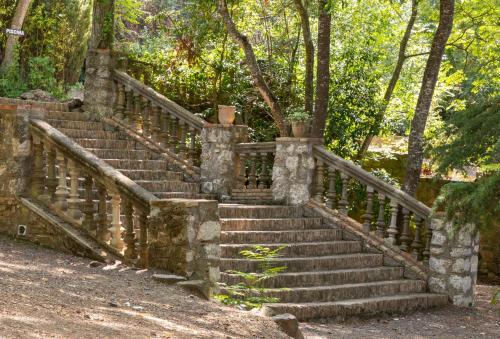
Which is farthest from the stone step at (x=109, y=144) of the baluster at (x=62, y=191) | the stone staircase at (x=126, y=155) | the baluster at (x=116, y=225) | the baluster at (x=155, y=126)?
the baluster at (x=116, y=225)

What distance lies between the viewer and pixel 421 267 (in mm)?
11602

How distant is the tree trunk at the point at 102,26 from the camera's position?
46.6 ft

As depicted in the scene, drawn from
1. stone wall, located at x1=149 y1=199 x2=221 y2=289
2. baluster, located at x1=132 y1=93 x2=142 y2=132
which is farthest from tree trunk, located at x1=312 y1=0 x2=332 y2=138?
stone wall, located at x1=149 y1=199 x2=221 y2=289

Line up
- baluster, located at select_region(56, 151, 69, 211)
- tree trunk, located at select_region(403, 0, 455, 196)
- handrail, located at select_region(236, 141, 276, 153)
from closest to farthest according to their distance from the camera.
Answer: baluster, located at select_region(56, 151, 69, 211) < handrail, located at select_region(236, 141, 276, 153) < tree trunk, located at select_region(403, 0, 455, 196)

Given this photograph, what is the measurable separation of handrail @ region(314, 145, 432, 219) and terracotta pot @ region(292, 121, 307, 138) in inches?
11.3

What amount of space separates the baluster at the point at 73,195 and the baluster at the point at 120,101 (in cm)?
402

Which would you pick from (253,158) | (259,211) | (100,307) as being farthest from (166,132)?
(100,307)

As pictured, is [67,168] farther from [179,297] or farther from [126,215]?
[179,297]

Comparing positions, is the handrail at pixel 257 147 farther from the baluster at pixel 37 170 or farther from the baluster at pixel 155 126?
the baluster at pixel 37 170

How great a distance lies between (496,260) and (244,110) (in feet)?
19.2

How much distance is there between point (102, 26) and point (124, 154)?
2.69 meters

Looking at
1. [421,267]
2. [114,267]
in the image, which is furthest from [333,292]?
[114,267]

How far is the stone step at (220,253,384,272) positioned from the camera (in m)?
10.1

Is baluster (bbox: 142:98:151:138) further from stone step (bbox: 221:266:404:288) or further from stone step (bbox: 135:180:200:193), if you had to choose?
stone step (bbox: 221:266:404:288)
